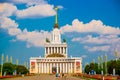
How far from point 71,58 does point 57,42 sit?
36.2ft

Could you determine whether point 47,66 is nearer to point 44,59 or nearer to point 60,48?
point 44,59

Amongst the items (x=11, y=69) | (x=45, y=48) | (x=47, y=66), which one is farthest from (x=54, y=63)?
(x=11, y=69)

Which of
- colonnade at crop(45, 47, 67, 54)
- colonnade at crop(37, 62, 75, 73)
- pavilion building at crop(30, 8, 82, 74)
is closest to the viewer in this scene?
pavilion building at crop(30, 8, 82, 74)

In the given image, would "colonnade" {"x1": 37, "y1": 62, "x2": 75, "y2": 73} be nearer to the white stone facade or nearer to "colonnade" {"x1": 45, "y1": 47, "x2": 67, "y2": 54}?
the white stone facade

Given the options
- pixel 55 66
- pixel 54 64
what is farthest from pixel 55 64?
pixel 55 66

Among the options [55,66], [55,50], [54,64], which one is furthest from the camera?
[55,50]

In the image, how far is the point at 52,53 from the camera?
405ft

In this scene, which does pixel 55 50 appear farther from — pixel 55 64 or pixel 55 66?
pixel 55 66

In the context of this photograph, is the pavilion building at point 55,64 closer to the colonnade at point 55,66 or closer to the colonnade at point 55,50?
the colonnade at point 55,66

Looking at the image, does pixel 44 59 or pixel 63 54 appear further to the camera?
pixel 63 54

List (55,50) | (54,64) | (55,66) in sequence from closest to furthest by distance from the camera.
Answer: (54,64)
(55,66)
(55,50)

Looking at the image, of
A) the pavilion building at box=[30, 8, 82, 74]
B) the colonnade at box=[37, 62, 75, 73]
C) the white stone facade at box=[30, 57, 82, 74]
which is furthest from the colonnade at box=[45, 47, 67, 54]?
the colonnade at box=[37, 62, 75, 73]

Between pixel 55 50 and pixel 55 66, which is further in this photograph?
pixel 55 50

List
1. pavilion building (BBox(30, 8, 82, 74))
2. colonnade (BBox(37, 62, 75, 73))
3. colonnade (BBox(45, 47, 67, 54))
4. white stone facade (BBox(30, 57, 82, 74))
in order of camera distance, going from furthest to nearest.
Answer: colonnade (BBox(45, 47, 67, 54)), colonnade (BBox(37, 62, 75, 73)), white stone facade (BBox(30, 57, 82, 74)), pavilion building (BBox(30, 8, 82, 74))
